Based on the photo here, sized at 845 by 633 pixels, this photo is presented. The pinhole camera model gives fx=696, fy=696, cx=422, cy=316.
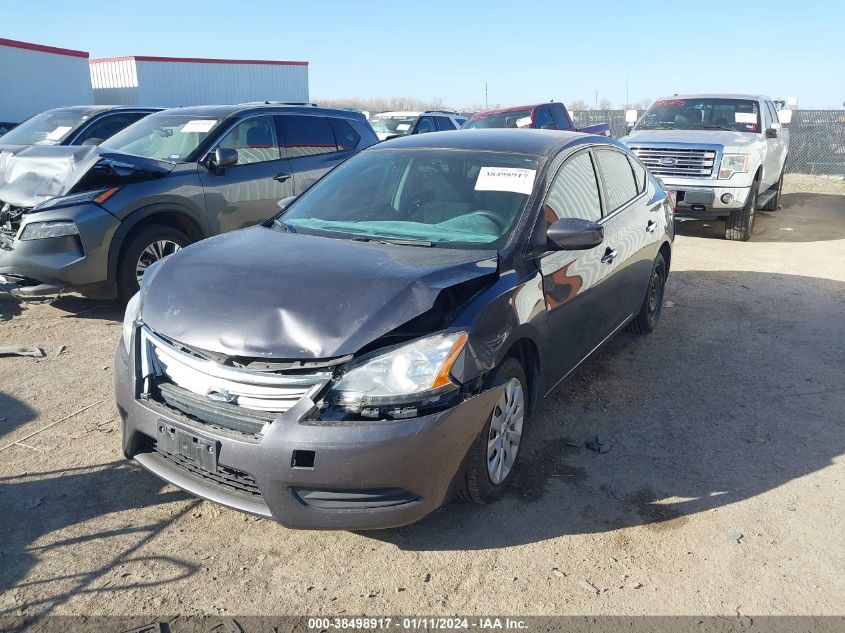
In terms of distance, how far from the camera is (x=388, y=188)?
4188 millimetres

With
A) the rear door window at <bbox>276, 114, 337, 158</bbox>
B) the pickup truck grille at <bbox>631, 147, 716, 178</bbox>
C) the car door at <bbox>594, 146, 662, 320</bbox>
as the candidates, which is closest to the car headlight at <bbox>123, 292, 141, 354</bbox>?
the car door at <bbox>594, 146, 662, 320</bbox>

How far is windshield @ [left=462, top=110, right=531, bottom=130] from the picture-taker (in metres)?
13.2

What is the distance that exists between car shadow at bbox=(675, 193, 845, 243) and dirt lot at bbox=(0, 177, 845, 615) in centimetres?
644

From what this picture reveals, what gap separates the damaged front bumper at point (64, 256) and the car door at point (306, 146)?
2099 mm

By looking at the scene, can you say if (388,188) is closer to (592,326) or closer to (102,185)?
(592,326)

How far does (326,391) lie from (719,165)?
876cm

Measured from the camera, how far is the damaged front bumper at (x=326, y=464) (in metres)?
2.60

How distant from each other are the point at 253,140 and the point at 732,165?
6.61 metres

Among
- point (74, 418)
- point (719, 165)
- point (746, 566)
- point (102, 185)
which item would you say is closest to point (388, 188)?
point (74, 418)

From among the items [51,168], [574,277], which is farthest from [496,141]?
[51,168]

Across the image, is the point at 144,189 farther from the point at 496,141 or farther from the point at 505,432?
the point at 505,432

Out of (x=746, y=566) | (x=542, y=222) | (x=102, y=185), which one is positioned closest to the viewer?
(x=746, y=566)

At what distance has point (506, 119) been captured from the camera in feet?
44.5

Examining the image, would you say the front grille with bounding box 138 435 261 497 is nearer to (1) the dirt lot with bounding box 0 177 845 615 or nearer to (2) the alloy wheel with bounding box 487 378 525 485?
(1) the dirt lot with bounding box 0 177 845 615
